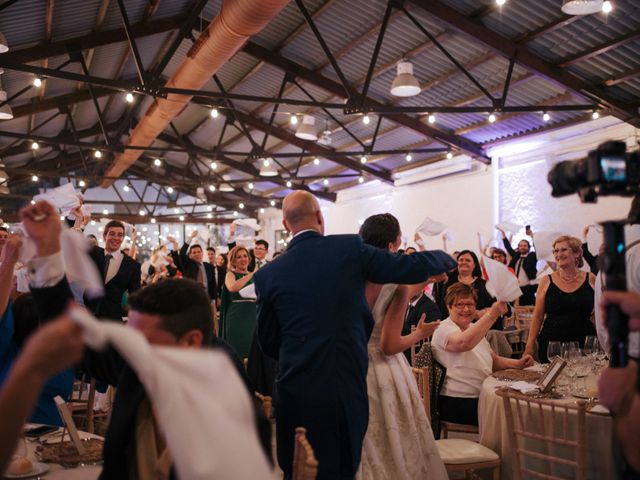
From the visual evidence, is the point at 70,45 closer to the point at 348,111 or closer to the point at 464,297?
the point at 348,111

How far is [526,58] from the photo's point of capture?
8.16m

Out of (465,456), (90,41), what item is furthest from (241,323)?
(90,41)

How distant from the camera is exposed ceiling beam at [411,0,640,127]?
7848mm

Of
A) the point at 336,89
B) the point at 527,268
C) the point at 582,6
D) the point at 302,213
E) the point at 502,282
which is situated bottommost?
the point at 502,282

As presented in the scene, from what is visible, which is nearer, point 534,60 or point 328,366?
point 328,366

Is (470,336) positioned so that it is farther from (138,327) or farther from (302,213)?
(138,327)

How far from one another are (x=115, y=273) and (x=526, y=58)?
5.83 meters

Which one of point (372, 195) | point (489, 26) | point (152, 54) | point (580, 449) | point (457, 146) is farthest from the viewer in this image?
point (372, 195)

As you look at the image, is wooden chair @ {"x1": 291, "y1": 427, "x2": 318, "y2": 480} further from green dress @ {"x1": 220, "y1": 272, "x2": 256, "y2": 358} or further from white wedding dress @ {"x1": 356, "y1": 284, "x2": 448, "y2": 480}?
green dress @ {"x1": 220, "y1": 272, "x2": 256, "y2": 358}

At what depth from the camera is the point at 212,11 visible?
9.89 metres

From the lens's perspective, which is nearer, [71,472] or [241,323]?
[71,472]

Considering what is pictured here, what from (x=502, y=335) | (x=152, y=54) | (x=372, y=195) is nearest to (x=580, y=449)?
(x=502, y=335)

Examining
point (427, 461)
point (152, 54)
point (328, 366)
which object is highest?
point (152, 54)

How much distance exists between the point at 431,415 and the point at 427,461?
109 centimetres
